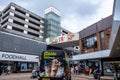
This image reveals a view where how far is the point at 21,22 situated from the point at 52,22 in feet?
43.3

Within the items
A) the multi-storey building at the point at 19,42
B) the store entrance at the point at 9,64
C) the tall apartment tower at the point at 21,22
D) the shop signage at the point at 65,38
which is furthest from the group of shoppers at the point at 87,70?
the tall apartment tower at the point at 21,22

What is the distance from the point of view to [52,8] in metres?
71.4

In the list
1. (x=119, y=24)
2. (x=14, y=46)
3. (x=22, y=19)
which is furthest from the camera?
(x=22, y=19)

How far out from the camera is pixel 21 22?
5925cm

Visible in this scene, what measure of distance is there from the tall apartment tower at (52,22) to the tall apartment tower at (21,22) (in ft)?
7.67

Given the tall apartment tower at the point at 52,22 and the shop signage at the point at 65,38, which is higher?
the tall apartment tower at the point at 52,22

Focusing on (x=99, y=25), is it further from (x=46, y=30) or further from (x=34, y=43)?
(x=46, y=30)

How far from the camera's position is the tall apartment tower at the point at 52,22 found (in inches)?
2635

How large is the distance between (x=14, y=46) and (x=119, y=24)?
101 ft

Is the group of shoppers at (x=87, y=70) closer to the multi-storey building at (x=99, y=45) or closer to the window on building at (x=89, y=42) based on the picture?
the multi-storey building at (x=99, y=45)

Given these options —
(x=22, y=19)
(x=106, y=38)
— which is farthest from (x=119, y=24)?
Answer: (x=22, y=19)

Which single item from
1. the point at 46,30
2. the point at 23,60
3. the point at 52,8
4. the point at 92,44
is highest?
the point at 52,8

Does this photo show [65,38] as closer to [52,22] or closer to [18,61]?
[18,61]

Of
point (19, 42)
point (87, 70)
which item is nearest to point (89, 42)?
point (87, 70)
